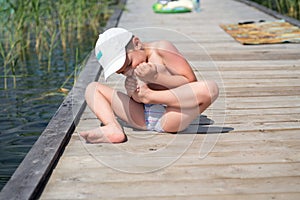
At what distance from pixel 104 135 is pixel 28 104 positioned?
69.5 inches

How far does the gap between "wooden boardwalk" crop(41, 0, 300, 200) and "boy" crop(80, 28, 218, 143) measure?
64mm

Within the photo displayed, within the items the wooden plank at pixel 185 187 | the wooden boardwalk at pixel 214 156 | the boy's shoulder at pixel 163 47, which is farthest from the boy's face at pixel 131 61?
the wooden plank at pixel 185 187

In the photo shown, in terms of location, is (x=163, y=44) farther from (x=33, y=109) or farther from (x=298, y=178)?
(x=33, y=109)

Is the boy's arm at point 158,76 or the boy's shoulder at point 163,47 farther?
the boy's shoulder at point 163,47

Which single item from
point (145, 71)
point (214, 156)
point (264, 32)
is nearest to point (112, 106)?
point (145, 71)

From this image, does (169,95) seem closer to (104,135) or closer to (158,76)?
(158,76)

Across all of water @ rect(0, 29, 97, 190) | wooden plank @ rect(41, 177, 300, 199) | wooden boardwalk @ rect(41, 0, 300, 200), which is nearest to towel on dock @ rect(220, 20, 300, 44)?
wooden boardwalk @ rect(41, 0, 300, 200)

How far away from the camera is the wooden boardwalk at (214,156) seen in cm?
211

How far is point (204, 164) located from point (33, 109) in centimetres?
205

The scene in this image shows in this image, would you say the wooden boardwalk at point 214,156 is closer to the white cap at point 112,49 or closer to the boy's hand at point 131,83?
the boy's hand at point 131,83

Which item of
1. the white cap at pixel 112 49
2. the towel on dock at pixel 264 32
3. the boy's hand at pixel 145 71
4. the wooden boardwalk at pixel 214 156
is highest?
the white cap at pixel 112 49

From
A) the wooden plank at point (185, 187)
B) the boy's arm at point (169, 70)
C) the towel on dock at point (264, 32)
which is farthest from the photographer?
the towel on dock at point (264, 32)

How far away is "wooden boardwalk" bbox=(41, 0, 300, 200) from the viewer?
Result: 211 cm

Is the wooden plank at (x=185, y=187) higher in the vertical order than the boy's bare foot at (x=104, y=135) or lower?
higher
